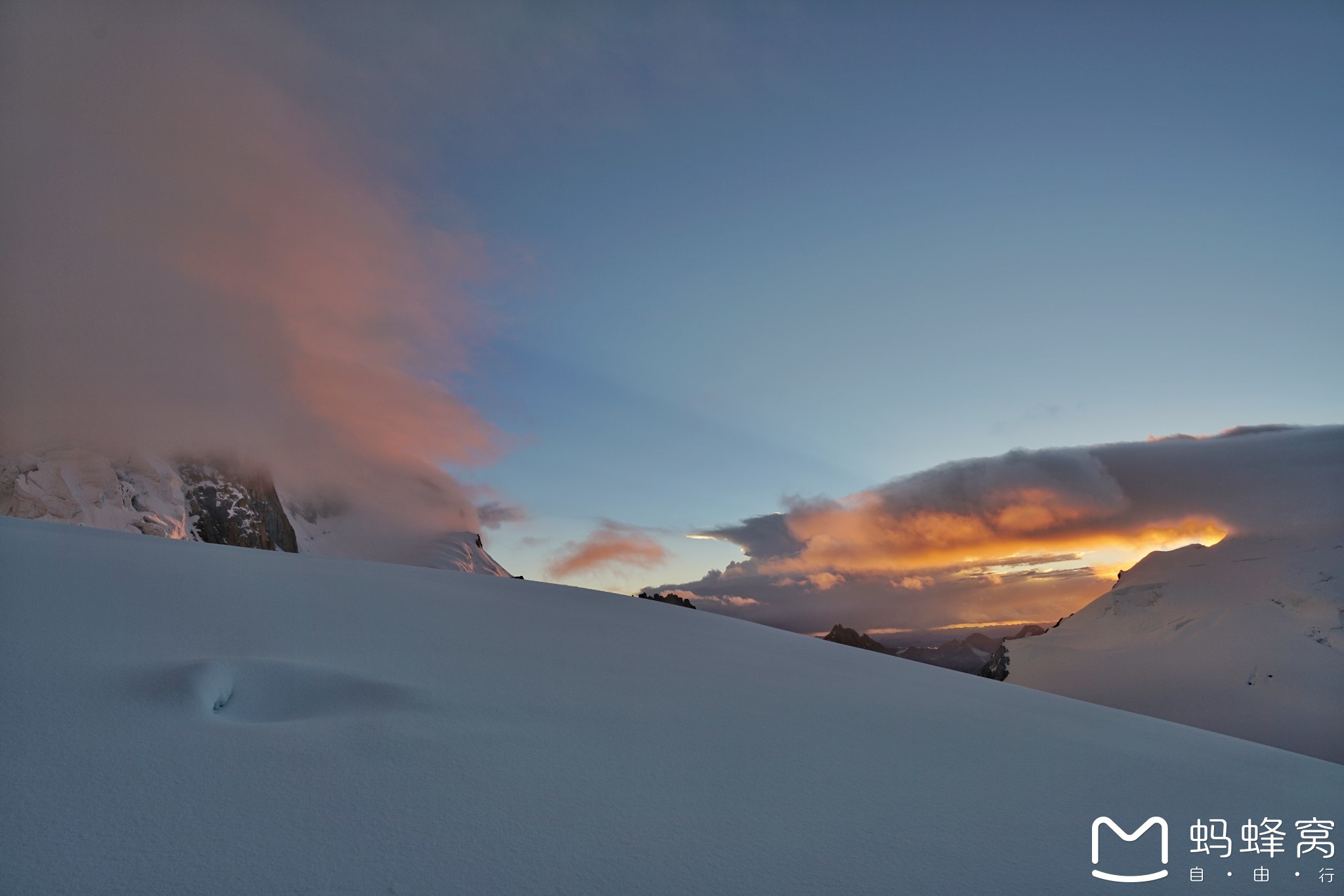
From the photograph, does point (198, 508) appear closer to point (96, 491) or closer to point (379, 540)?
point (96, 491)

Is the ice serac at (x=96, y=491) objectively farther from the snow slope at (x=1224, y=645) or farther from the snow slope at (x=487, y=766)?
the snow slope at (x=1224, y=645)

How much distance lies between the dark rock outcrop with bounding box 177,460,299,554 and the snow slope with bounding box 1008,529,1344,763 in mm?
109971

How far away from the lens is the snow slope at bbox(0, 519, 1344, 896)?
229 centimetres

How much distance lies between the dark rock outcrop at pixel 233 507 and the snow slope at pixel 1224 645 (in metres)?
110

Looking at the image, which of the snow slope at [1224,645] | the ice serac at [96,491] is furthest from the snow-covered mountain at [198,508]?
the snow slope at [1224,645]

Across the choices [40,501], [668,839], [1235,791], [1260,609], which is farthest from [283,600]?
[40,501]

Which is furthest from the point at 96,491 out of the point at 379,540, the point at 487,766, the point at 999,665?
the point at 487,766

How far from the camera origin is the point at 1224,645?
147 ft

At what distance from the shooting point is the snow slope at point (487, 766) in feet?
7.53

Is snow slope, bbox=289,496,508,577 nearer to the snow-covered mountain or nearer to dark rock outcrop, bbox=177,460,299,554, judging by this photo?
the snow-covered mountain

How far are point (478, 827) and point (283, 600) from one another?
4.05 m

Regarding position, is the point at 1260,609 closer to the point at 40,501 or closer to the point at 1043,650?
the point at 1043,650

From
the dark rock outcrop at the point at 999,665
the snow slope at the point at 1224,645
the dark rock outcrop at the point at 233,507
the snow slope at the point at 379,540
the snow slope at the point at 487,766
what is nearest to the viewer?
the snow slope at the point at 487,766

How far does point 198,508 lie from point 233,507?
4.84 m
